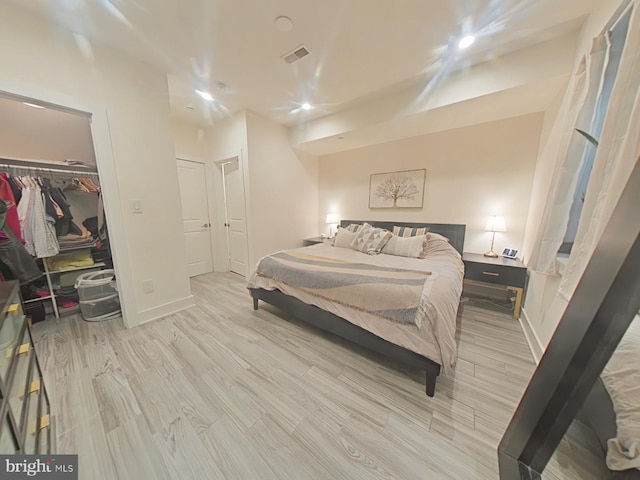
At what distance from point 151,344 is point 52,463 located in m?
1.19

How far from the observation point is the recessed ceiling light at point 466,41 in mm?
1812

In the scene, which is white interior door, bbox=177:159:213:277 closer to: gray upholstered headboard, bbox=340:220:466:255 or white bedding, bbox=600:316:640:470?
gray upholstered headboard, bbox=340:220:466:255

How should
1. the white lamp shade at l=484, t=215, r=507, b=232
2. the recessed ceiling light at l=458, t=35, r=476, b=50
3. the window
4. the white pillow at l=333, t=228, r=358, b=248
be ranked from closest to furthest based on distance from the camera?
1. the window
2. the recessed ceiling light at l=458, t=35, r=476, b=50
3. the white lamp shade at l=484, t=215, r=507, b=232
4. the white pillow at l=333, t=228, r=358, b=248

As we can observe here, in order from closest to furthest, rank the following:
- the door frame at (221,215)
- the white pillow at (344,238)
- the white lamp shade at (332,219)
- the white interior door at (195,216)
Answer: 1. the white pillow at (344,238)
2. the door frame at (221,215)
3. the white interior door at (195,216)
4. the white lamp shade at (332,219)

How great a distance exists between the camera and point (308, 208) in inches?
172

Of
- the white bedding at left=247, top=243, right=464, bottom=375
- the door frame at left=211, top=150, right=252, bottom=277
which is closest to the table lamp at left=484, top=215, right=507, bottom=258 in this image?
the white bedding at left=247, top=243, right=464, bottom=375

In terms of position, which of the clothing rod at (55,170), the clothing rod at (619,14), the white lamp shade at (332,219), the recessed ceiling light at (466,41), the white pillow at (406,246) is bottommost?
the white pillow at (406,246)

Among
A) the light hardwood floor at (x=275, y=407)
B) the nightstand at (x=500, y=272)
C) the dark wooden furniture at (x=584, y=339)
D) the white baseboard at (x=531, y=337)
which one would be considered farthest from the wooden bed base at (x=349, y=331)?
the nightstand at (x=500, y=272)

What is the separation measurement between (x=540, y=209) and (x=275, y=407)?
296 cm

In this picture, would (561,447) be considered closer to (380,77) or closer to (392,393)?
(392,393)

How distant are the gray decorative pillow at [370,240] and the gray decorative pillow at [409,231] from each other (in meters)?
0.23

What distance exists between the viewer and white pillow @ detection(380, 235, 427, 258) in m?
2.74

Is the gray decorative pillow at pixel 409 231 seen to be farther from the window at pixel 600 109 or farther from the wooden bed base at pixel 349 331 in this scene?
the wooden bed base at pixel 349 331

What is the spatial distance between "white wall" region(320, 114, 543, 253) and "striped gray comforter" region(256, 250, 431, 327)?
172cm
